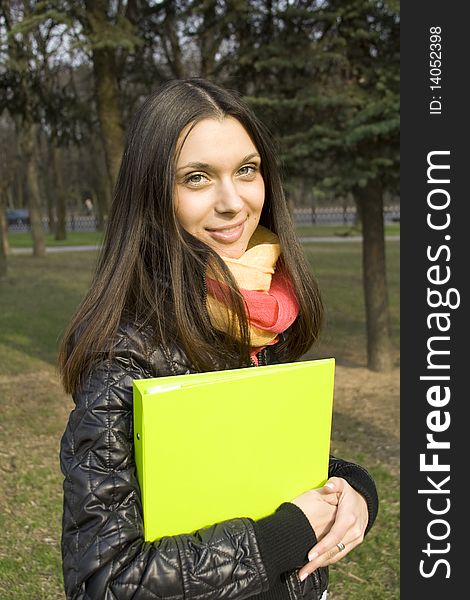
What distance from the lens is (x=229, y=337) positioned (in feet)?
4.93

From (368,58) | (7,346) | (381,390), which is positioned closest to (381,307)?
(381,390)

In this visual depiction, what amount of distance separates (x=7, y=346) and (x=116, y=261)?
8429 mm

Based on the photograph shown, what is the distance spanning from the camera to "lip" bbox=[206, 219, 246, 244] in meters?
1.55

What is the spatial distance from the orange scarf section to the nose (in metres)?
0.11

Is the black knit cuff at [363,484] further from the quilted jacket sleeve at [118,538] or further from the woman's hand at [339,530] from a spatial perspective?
the quilted jacket sleeve at [118,538]

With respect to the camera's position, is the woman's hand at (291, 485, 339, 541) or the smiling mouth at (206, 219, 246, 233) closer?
the woman's hand at (291, 485, 339, 541)

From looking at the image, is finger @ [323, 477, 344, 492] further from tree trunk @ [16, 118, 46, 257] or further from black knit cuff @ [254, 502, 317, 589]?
tree trunk @ [16, 118, 46, 257]

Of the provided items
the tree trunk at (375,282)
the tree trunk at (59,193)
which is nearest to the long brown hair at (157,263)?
the tree trunk at (375,282)

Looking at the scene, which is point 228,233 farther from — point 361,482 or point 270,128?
point 270,128

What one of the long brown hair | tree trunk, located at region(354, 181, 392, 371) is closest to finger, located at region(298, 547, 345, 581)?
the long brown hair

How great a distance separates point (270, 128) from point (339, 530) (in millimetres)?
5327

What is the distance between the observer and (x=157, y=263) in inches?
58.6

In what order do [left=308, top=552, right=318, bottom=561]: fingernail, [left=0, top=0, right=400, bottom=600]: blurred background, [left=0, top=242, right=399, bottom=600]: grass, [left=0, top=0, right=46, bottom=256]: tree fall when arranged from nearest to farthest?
[left=308, top=552, right=318, bottom=561]: fingernail → [left=0, top=242, right=399, bottom=600]: grass → [left=0, top=0, right=400, bottom=600]: blurred background → [left=0, top=0, right=46, bottom=256]: tree

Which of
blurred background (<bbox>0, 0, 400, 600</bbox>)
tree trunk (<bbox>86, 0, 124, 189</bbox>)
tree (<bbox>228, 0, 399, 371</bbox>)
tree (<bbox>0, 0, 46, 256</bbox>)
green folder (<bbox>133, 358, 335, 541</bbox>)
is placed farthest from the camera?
tree trunk (<bbox>86, 0, 124, 189</bbox>)
